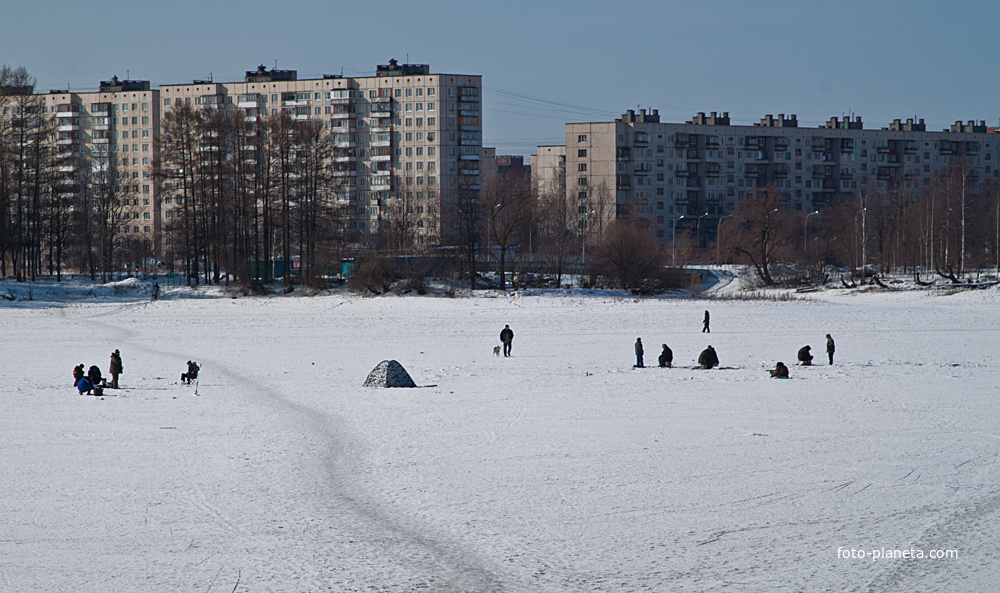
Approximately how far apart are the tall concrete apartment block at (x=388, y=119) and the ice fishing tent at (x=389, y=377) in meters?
76.8

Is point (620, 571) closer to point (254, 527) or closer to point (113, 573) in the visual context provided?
point (254, 527)

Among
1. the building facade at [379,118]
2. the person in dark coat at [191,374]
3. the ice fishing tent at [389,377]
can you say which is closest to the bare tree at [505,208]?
the building facade at [379,118]

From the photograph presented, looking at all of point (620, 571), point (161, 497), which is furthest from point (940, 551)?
point (161, 497)

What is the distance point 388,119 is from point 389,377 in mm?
84403

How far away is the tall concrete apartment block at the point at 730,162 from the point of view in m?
111

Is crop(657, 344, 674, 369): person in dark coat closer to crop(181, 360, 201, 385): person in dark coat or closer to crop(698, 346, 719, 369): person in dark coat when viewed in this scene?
crop(698, 346, 719, 369): person in dark coat

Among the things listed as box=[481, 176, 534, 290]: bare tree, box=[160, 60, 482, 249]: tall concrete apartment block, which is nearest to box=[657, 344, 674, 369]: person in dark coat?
box=[481, 176, 534, 290]: bare tree

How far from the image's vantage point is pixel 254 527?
9.26 m

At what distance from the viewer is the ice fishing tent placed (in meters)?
20.6

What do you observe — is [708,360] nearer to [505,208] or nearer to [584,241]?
[505,208]

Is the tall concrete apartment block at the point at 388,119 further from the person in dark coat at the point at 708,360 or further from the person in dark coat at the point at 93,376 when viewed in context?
the person in dark coat at the point at 93,376

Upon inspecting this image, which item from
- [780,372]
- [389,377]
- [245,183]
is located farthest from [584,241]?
[389,377]

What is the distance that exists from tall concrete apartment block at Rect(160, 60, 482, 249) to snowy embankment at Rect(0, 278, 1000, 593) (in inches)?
2991

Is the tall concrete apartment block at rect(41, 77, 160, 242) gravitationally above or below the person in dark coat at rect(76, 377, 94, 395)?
above
